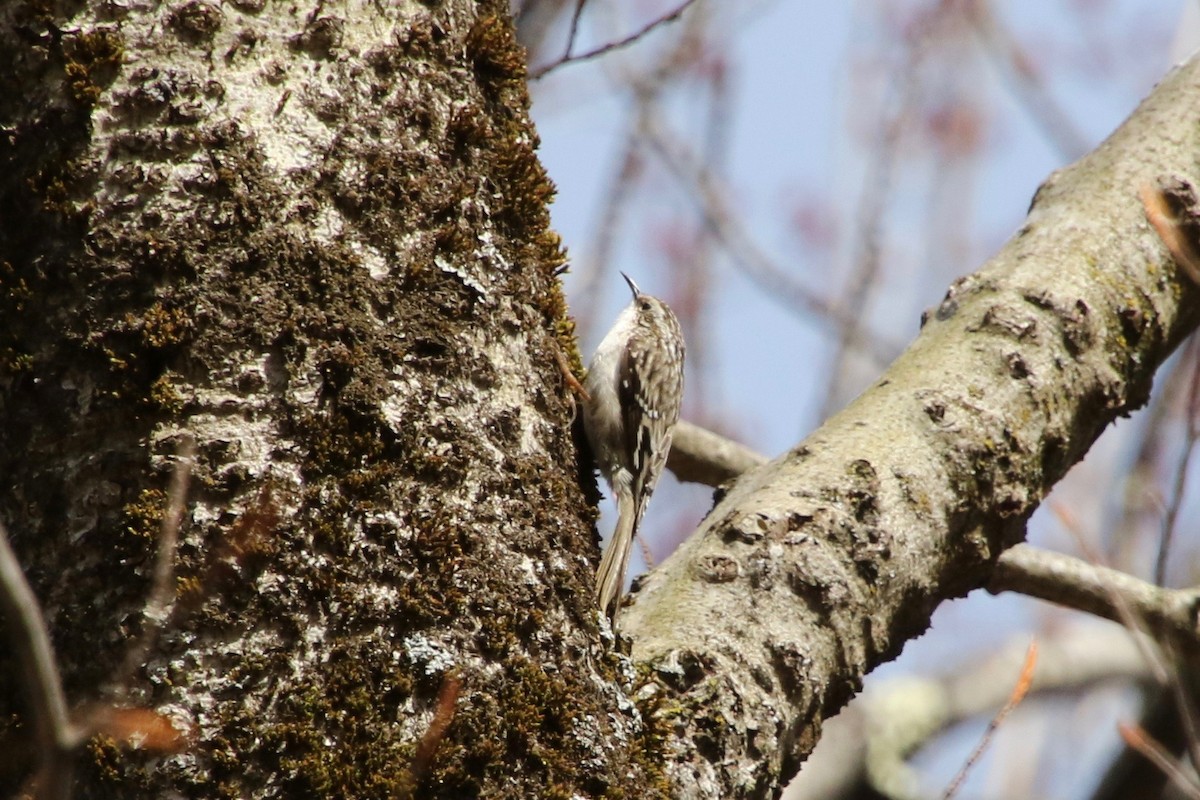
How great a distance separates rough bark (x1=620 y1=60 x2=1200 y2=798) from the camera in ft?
6.28

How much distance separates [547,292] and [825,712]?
0.83 metres

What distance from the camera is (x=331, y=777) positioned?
1.50 meters

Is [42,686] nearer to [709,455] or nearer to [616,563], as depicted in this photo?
[616,563]

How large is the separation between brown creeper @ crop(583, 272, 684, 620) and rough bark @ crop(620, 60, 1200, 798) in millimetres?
455

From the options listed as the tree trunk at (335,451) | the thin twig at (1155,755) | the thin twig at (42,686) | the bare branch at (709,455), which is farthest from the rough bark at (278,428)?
the bare branch at (709,455)

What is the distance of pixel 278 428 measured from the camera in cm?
163

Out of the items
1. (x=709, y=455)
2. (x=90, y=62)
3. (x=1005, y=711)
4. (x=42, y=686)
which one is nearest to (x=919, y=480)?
(x=1005, y=711)

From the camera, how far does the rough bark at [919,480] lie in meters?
1.91

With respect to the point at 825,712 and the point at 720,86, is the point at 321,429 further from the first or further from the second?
the point at 720,86

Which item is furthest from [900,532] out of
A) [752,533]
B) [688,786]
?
[688,786]

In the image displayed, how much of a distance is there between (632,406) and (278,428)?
80.9 inches

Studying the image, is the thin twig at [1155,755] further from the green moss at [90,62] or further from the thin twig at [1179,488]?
the green moss at [90,62]

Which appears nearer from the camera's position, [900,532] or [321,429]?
[321,429]

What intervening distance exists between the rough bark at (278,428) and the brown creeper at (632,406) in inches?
30.4
